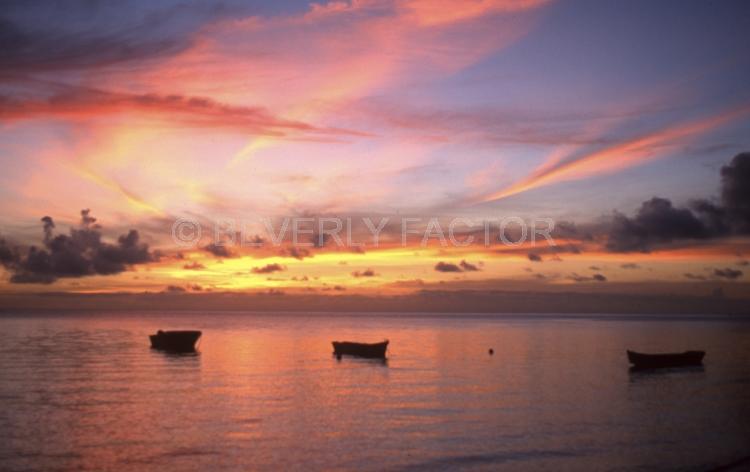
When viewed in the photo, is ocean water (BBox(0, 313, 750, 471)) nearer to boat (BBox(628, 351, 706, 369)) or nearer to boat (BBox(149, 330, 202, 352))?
boat (BBox(628, 351, 706, 369))

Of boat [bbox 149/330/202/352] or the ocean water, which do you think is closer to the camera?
the ocean water

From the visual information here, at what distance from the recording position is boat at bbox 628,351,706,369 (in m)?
74.1

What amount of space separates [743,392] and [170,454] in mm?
46856

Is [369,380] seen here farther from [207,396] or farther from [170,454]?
[170,454]

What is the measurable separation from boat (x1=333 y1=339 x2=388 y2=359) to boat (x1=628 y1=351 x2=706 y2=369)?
3028 cm

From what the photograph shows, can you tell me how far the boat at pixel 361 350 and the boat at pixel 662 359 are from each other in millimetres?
30279

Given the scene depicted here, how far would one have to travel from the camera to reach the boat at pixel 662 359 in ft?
243

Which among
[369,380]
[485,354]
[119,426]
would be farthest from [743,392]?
[119,426]

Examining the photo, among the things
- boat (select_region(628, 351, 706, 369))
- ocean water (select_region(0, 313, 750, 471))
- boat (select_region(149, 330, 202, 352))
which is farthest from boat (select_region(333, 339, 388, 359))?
boat (select_region(628, 351, 706, 369))

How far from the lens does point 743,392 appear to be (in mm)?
56094

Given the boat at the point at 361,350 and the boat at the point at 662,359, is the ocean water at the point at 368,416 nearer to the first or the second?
the boat at the point at 662,359

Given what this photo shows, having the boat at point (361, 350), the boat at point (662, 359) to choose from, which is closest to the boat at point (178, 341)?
the boat at point (361, 350)

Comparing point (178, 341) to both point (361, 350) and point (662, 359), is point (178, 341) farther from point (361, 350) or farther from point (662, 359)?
point (662, 359)

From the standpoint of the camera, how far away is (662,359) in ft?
249
